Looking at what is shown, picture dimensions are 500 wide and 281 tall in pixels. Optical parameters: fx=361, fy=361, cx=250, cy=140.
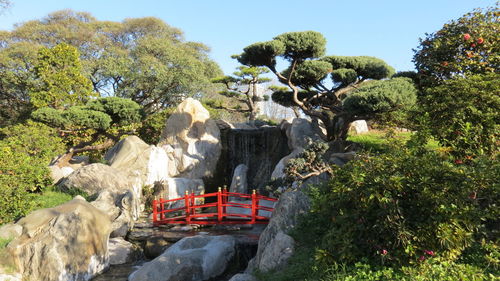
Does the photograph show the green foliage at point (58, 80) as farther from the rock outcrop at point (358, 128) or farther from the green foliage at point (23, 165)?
the rock outcrop at point (358, 128)

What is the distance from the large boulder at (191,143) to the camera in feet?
59.5

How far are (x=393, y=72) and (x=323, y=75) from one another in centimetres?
339

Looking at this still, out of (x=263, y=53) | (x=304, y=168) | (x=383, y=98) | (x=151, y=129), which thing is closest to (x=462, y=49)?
(x=383, y=98)

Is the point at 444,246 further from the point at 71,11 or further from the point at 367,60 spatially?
the point at 71,11

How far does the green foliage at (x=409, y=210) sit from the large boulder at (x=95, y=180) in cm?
1087

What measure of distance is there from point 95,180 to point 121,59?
14.6 metres

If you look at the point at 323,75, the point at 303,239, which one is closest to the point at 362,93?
the point at 323,75

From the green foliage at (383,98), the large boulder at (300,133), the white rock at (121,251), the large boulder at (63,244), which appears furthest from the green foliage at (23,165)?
the green foliage at (383,98)

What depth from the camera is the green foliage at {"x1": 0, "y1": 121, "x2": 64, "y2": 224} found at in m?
10.0

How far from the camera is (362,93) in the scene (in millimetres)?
12250

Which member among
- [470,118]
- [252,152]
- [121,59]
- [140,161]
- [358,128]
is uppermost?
[121,59]

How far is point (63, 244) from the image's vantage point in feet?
28.8

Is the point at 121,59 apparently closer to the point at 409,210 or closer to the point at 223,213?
the point at 223,213

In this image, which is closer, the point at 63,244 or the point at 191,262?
the point at 191,262
